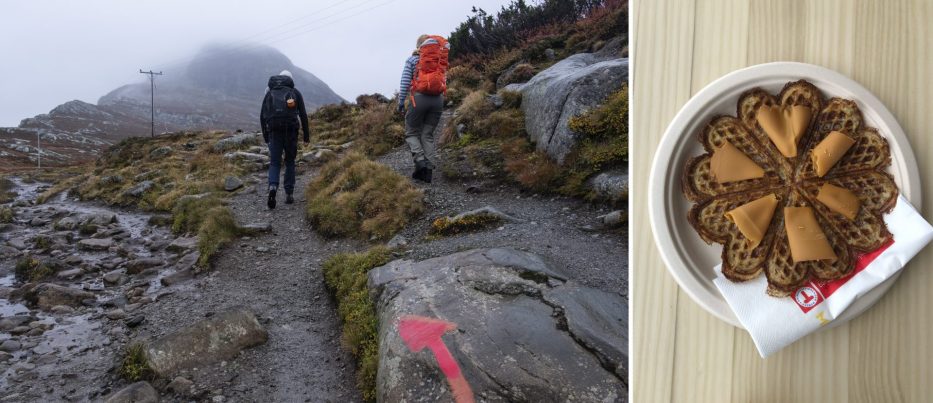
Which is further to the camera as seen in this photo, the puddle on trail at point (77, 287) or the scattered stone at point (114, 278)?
the scattered stone at point (114, 278)

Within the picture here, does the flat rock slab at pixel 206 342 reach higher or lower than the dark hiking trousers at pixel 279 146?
lower

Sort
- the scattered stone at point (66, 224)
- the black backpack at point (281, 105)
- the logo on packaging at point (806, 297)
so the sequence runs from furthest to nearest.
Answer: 1. the scattered stone at point (66, 224)
2. the black backpack at point (281, 105)
3. the logo on packaging at point (806, 297)

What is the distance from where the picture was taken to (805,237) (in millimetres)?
1323

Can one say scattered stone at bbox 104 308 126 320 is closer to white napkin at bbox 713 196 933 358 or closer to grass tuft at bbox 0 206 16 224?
white napkin at bbox 713 196 933 358

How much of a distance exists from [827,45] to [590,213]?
5.94 metres

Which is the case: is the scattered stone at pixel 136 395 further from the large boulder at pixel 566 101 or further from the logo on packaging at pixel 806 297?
the large boulder at pixel 566 101

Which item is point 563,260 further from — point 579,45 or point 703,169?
point 579,45

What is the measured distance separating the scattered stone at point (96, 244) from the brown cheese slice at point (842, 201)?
11271 millimetres

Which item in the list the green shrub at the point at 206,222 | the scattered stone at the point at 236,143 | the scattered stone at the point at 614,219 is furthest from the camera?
the scattered stone at the point at 236,143

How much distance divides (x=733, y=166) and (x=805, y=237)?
0.26 metres

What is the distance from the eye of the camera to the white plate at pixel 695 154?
4.36 feet

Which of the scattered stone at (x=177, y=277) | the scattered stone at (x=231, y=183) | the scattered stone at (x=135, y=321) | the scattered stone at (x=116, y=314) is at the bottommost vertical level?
the scattered stone at (x=116, y=314)

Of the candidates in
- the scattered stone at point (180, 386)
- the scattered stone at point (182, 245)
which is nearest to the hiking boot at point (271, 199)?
the scattered stone at point (182, 245)

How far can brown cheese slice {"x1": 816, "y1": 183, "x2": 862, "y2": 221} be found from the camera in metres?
1.31
